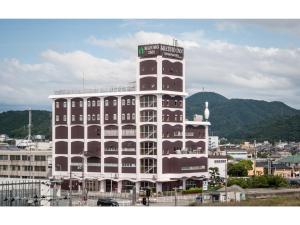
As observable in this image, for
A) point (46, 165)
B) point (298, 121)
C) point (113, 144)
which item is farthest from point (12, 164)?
point (298, 121)

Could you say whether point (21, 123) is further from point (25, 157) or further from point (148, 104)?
point (148, 104)

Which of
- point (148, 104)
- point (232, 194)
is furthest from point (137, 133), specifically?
point (232, 194)

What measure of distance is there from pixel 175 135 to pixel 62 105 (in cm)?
1257

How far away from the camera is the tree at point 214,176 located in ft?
207

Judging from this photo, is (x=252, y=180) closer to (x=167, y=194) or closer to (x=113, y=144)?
(x=167, y=194)

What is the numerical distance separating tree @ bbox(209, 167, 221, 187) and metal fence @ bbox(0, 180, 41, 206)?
2354 cm

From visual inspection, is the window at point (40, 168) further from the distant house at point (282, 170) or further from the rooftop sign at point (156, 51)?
the distant house at point (282, 170)

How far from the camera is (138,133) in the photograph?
58531 mm

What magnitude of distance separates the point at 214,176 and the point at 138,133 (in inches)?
447

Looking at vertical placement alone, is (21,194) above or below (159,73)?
below

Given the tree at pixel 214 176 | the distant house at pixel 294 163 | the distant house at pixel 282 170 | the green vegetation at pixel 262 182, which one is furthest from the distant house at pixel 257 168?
the green vegetation at pixel 262 182

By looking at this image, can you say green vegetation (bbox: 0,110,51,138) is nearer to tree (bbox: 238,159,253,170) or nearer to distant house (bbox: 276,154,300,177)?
tree (bbox: 238,159,253,170)

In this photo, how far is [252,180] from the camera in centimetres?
6056

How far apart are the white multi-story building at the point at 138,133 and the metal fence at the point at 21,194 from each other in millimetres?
15929
